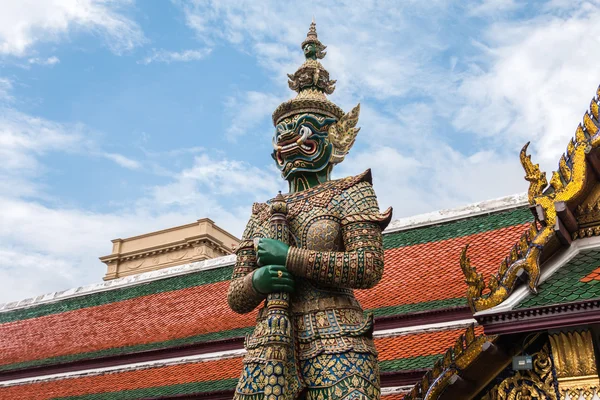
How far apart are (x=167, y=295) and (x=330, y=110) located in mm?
7216

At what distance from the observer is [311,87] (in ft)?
20.3

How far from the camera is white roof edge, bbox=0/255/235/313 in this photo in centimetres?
1230

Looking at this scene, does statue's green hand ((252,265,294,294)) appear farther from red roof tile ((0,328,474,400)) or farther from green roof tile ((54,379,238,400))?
green roof tile ((54,379,238,400))

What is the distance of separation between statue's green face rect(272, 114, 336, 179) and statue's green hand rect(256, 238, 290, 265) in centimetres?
83

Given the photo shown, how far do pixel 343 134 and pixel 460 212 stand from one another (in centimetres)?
449

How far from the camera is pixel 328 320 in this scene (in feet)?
17.0

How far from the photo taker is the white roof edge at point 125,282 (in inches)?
484

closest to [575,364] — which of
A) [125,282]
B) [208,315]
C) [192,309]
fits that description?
[208,315]

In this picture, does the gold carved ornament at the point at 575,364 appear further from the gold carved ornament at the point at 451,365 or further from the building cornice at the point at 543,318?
the gold carved ornament at the point at 451,365

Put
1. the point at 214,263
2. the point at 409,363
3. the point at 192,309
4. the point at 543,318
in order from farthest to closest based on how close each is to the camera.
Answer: the point at 214,263 → the point at 192,309 → the point at 409,363 → the point at 543,318

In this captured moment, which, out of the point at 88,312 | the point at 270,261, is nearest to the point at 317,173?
the point at 270,261

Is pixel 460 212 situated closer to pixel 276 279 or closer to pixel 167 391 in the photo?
pixel 167 391

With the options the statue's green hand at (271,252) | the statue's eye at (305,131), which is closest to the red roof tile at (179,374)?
the statue's green hand at (271,252)

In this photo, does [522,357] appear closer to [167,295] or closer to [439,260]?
[439,260]
